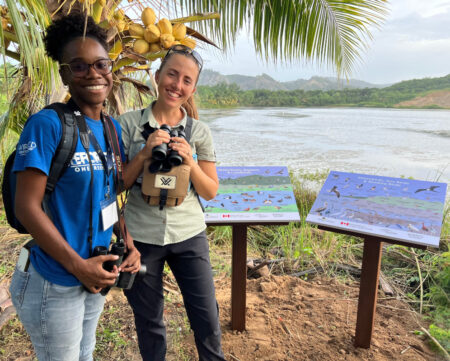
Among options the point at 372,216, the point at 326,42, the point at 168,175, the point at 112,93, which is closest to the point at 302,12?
the point at 326,42

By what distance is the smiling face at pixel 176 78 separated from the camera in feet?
5.34

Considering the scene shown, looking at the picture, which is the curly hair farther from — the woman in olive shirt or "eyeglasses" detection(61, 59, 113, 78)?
the woman in olive shirt

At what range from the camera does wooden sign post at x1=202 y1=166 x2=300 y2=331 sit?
7.32 feet

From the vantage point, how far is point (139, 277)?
1587mm

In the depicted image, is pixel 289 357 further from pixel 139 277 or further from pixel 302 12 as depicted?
pixel 302 12

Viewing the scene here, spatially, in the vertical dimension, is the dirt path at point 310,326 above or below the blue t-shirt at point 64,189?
below

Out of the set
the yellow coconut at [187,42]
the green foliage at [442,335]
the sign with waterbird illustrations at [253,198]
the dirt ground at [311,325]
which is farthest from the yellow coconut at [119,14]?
the green foliage at [442,335]

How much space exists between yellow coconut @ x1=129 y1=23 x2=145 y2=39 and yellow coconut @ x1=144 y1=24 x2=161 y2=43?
0.04m

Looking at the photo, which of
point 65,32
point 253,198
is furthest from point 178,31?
point 65,32

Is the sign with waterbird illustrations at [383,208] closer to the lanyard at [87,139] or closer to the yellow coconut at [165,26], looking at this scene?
→ the lanyard at [87,139]

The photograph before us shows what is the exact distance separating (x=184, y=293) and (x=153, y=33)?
1.72 meters

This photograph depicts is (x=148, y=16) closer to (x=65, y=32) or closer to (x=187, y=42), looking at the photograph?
(x=187, y=42)

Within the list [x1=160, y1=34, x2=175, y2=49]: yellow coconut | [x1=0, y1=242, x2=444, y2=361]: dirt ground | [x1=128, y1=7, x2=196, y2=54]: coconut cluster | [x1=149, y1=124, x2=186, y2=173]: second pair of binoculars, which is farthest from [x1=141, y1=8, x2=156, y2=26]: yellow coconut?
[x1=0, y1=242, x2=444, y2=361]: dirt ground

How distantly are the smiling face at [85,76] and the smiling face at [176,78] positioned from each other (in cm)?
36
